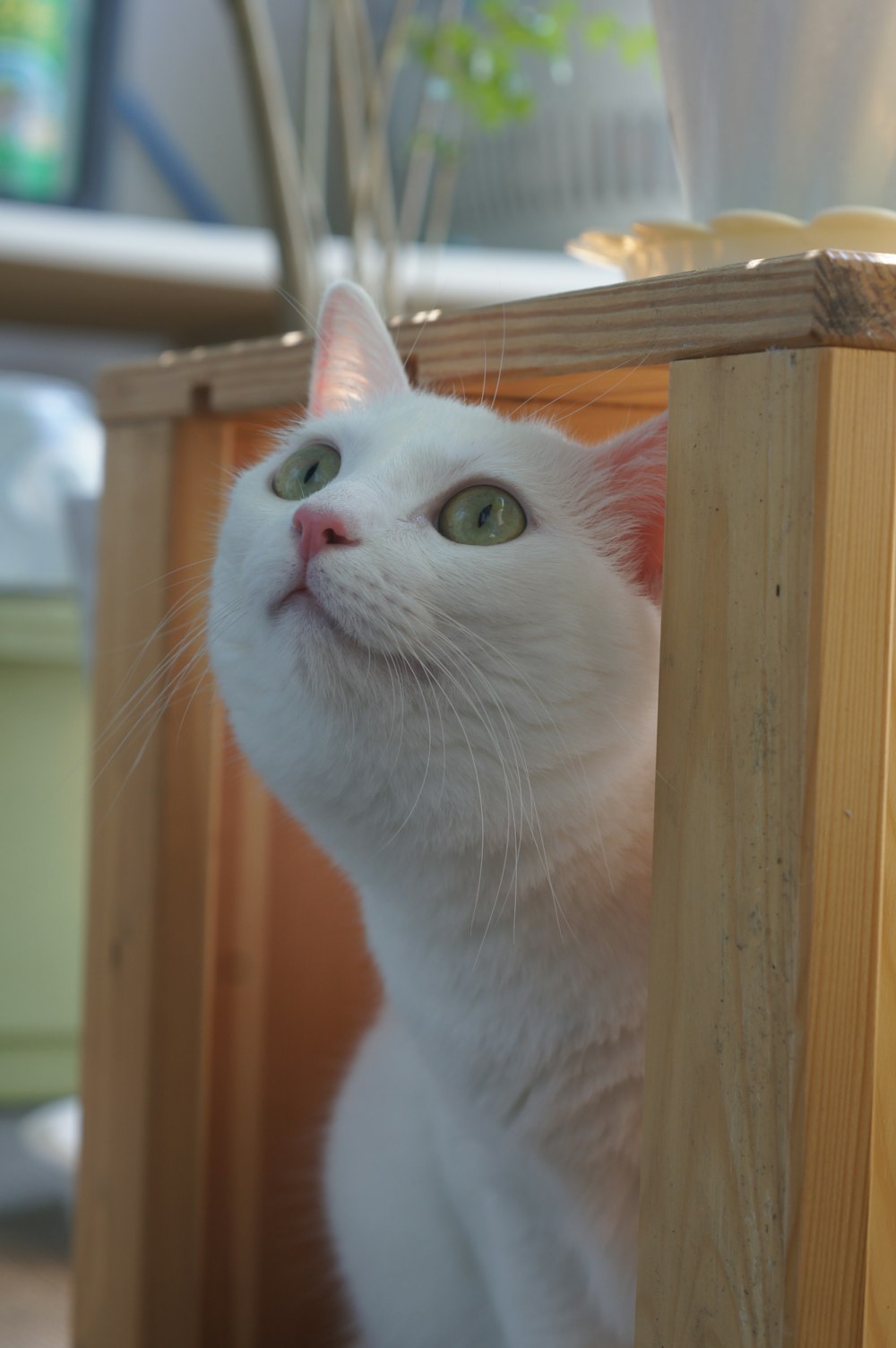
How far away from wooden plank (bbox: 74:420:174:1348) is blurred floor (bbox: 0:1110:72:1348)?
179 millimetres

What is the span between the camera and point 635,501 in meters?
0.56

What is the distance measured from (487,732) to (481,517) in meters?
0.09

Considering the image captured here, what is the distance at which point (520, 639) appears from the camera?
507mm

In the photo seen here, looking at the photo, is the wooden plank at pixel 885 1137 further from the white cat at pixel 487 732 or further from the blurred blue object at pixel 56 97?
the blurred blue object at pixel 56 97

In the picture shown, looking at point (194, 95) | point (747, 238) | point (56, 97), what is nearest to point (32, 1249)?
point (747, 238)

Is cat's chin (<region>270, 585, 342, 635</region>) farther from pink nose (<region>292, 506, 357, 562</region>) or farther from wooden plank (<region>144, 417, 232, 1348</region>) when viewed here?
wooden plank (<region>144, 417, 232, 1348</region>)

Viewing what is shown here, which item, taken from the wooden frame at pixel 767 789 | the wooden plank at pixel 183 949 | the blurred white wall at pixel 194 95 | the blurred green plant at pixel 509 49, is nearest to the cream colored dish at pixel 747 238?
the wooden frame at pixel 767 789

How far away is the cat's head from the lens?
50cm

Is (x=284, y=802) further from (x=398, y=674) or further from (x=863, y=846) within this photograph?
(x=863, y=846)

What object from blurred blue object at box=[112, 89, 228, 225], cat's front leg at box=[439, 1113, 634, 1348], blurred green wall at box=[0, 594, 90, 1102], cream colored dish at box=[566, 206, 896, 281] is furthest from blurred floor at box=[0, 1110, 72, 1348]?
blurred blue object at box=[112, 89, 228, 225]

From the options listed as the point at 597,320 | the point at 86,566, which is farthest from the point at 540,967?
the point at 86,566

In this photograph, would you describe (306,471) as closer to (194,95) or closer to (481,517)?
(481,517)

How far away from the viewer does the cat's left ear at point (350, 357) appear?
64 cm

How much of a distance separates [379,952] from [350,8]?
84 centimetres
